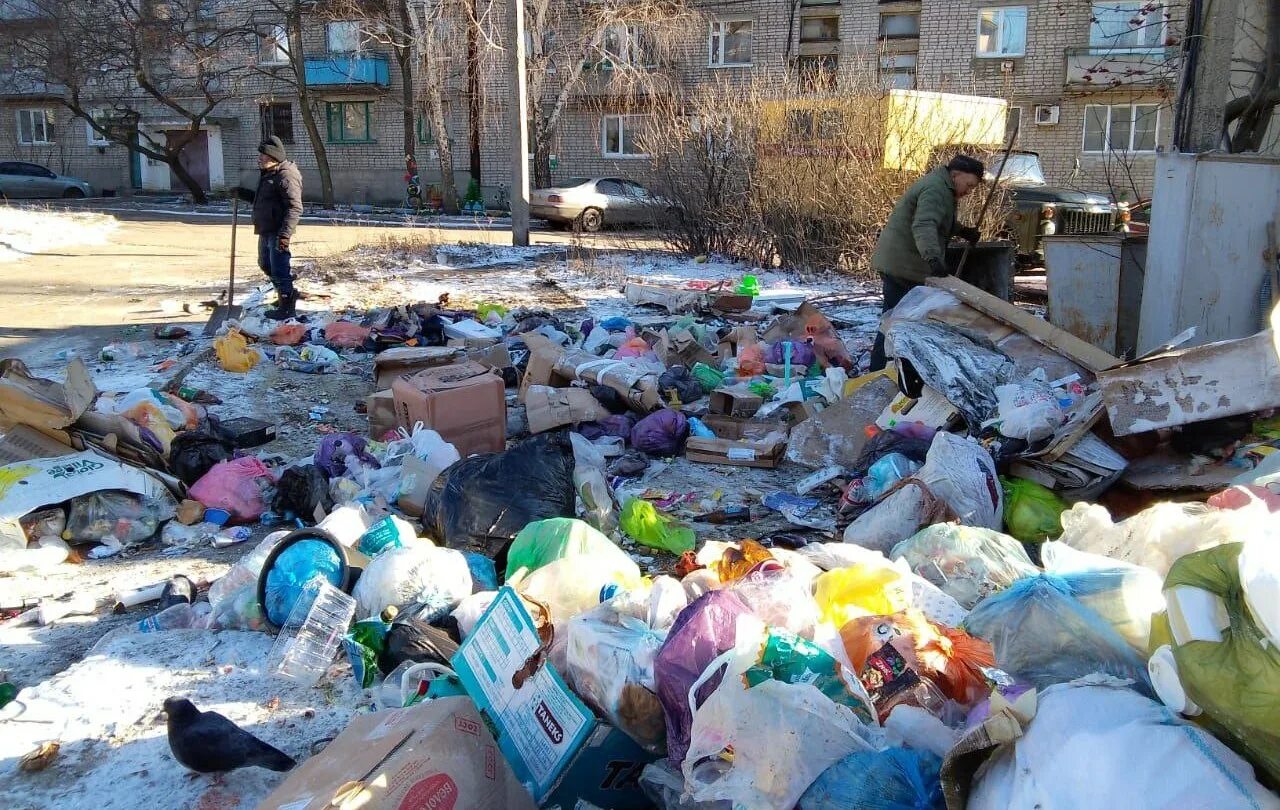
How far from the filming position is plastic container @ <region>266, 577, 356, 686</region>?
289cm

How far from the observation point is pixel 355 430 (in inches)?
232

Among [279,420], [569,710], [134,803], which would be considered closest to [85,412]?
[279,420]

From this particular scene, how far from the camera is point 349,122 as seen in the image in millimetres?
31344

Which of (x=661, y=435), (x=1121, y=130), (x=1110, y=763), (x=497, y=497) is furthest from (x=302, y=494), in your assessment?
(x=1121, y=130)

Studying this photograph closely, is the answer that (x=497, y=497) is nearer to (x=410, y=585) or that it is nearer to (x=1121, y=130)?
(x=410, y=585)

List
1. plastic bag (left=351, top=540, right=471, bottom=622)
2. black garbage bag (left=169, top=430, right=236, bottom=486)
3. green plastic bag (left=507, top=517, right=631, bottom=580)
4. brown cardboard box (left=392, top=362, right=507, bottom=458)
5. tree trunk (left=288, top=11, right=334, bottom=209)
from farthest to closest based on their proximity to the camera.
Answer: tree trunk (left=288, top=11, right=334, bottom=209), brown cardboard box (left=392, top=362, right=507, bottom=458), black garbage bag (left=169, top=430, right=236, bottom=486), green plastic bag (left=507, top=517, right=631, bottom=580), plastic bag (left=351, top=540, right=471, bottom=622)

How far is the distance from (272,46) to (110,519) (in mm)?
28848

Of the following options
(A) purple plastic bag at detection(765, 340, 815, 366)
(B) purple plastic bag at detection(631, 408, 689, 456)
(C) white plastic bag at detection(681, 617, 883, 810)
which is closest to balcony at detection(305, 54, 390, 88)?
(A) purple plastic bag at detection(765, 340, 815, 366)

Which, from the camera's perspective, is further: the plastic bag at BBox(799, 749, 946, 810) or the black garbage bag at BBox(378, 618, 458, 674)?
the black garbage bag at BBox(378, 618, 458, 674)

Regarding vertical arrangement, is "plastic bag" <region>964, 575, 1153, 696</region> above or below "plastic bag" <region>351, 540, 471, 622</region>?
above

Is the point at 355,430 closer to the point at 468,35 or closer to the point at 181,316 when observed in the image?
the point at 181,316

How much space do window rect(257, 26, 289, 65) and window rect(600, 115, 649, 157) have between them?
30.3 feet

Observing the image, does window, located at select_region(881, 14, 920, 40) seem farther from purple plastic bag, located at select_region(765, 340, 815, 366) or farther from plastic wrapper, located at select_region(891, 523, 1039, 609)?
plastic wrapper, located at select_region(891, 523, 1039, 609)

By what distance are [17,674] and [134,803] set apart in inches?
40.8
